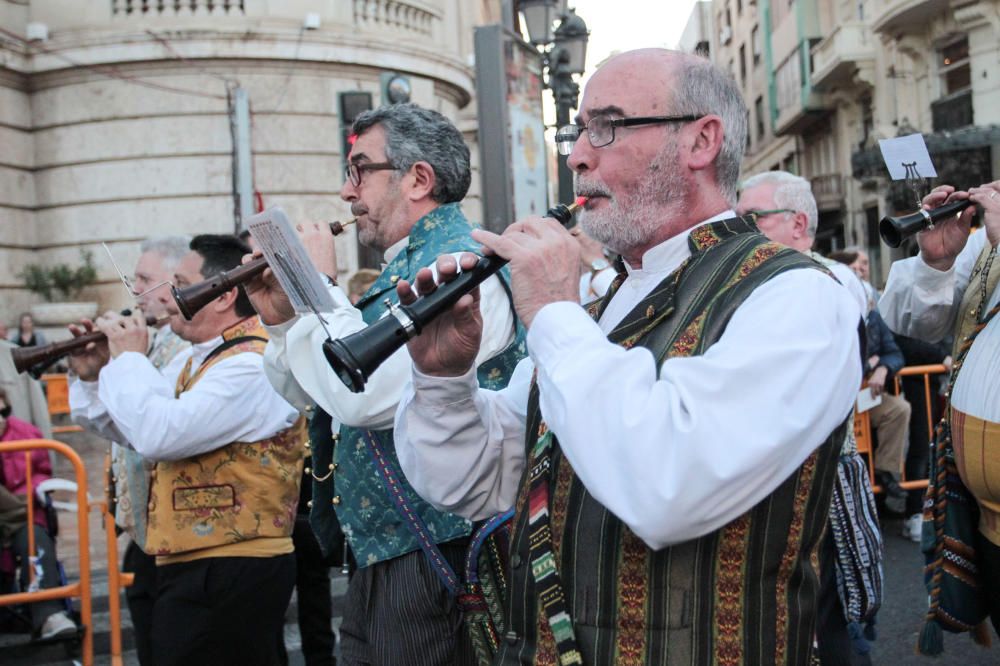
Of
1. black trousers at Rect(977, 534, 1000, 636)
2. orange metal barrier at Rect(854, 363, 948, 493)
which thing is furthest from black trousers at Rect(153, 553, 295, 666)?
orange metal barrier at Rect(854, 363, 948, 493)

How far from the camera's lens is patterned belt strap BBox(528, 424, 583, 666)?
1768 mm

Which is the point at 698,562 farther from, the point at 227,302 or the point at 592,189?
the point at 227,302

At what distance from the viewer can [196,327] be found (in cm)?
398

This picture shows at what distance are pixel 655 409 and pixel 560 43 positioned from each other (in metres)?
8.56

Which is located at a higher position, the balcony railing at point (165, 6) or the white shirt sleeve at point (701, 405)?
the balcony railing at point (165, 6)

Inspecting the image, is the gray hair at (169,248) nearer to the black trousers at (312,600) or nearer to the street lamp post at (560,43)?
the black trousers at (312,600)

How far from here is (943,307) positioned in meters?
3.45

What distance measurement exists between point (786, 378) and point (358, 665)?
1776 millimetres

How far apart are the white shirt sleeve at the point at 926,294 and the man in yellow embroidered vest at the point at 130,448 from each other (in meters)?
2.65

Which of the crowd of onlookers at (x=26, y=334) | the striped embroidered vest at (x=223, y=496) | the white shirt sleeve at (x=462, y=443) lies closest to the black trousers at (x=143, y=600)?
the striped embroidered vest at (x=223, y=496)

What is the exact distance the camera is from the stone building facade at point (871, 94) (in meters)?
21.6

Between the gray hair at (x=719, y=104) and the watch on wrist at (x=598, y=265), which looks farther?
the watch on wrist at (x=598, y=265)

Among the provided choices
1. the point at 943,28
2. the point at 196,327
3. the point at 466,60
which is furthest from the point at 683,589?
the point at 943,28

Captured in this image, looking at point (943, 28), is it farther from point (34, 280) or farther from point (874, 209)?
point (34, 280)
